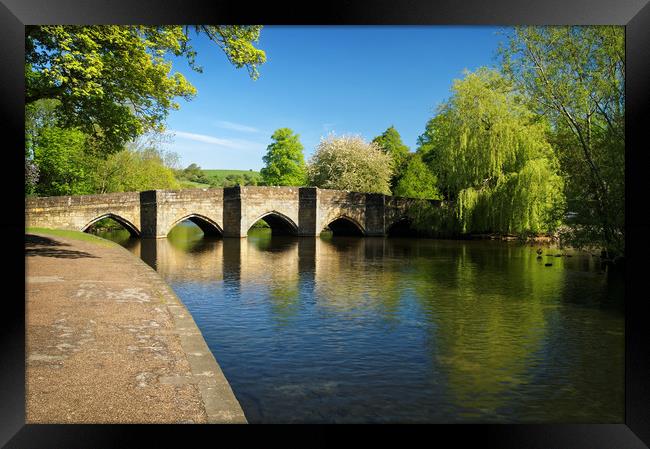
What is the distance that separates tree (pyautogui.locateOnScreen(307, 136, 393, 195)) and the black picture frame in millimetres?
34198

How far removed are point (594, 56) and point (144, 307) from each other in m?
10.6

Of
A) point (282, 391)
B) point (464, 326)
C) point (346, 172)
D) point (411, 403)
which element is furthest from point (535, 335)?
point (346, 172)

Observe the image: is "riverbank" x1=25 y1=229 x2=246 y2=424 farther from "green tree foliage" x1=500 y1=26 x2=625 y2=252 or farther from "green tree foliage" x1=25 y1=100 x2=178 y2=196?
"green tree foliage" x1=25 y1=100 x2=178 y2=196

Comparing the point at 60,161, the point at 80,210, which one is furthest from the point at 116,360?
the point at 60,161

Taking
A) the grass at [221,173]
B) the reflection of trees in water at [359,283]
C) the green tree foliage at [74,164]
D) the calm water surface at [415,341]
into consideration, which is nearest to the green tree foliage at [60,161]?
the green tree foliage at [74,164]

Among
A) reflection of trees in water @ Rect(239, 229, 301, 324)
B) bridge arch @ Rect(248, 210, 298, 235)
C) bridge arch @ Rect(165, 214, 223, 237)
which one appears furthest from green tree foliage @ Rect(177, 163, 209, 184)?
reflection of trees in water @ Rect(239, 229, 301, 324)

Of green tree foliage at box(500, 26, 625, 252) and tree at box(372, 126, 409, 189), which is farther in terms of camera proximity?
tree at box(372, 126, 409, 189)

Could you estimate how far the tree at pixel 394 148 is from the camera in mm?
42156

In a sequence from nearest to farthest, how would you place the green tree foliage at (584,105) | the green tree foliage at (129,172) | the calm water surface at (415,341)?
1. the calm water surface at (415,341)
2. the green tree foliage at (584,105)
3. the green tree foliage at (129,172)

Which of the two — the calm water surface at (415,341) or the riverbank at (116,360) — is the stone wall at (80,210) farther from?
the riverbank at (116,360)

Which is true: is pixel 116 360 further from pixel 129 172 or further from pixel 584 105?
pixel 129 172

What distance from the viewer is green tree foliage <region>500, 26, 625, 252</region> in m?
11.5

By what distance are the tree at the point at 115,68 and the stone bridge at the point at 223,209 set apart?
11.2 m
